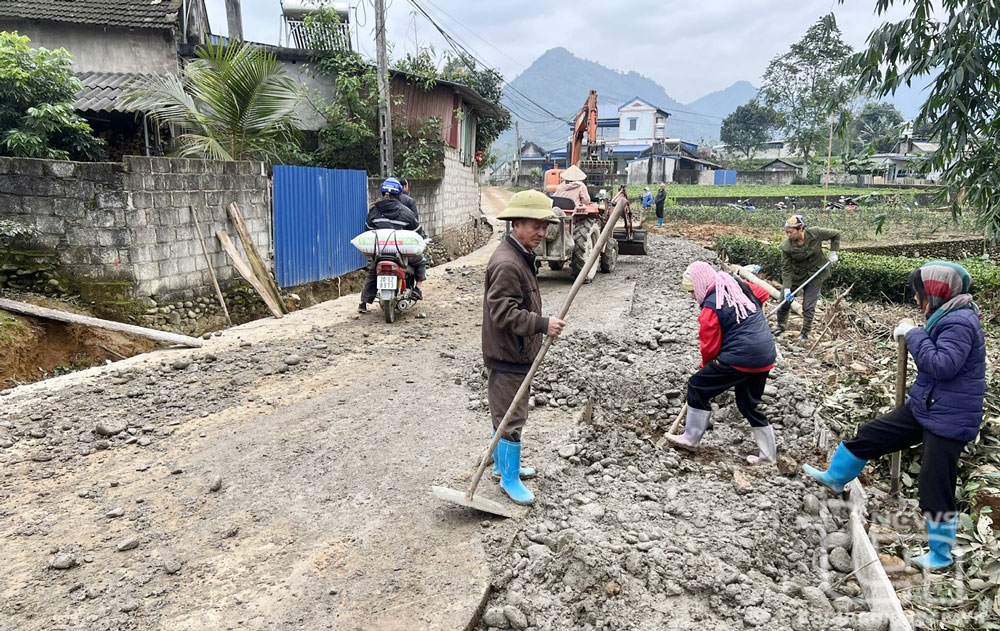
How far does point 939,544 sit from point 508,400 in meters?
2.30

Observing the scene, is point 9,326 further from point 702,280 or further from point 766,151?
point 766,151

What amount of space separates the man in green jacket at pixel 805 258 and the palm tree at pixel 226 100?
23.8 ft

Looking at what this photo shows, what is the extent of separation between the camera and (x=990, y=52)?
4.12 metres

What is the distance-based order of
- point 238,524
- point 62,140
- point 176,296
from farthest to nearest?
point 62,140 → point 176,296 → point 238,524

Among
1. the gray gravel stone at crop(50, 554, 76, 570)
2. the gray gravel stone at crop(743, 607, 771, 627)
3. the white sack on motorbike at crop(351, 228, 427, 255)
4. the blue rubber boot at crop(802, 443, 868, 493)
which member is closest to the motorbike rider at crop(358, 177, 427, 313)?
the white sack on motorbike at crop(351, 228, 427, 255)

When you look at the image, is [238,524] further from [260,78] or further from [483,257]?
[483,257]

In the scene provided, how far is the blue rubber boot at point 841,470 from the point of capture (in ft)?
11.8

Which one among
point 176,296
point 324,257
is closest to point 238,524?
point 176,296

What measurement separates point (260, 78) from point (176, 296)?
12.1ft

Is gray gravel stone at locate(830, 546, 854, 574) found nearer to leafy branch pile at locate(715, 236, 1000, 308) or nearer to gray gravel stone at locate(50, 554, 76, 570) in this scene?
gray gravel stone at locate(50, 554, 76, 570)

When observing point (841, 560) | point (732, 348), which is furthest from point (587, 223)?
point (841, 560)

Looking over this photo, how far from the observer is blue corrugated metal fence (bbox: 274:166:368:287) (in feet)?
29.2

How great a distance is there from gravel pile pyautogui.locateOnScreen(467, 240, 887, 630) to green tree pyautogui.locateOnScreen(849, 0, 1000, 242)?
2.01m

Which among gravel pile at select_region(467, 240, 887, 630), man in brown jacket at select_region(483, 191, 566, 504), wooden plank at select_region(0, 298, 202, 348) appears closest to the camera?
gravel pile at select_region(467, 240, 887, 630)
